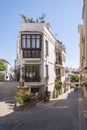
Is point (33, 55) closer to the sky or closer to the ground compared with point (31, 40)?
closer to the ground

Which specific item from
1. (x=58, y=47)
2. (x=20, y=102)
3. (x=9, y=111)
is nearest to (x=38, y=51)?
(x=20, y=102)

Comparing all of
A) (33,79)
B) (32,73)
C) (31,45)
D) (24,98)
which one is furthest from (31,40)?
(24,98)

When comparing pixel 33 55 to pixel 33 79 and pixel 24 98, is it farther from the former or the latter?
pixel 24 98

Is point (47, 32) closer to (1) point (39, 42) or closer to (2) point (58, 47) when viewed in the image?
(1) point (39, 42)

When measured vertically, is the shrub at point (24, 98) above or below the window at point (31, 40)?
below

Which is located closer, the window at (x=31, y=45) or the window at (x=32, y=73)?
the window at (x=31, y=45)

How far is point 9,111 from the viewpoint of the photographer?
29.3 metres

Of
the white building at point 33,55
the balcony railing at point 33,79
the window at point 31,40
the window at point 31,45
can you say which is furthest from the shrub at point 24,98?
the window at point 31,40

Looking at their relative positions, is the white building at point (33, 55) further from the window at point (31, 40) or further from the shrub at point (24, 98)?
the shrub at point (24, 98)

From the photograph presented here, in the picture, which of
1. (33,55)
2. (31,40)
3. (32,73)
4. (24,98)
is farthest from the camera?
(32,73)

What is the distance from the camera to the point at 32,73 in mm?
42844

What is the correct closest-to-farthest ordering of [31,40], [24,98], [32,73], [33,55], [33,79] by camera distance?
[24,98] → [31,40] → [33,55] → [33,79] → [32,73]

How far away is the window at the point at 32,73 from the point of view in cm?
4266

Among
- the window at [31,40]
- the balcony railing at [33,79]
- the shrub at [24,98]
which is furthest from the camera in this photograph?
the balcony railing at [33,79]
